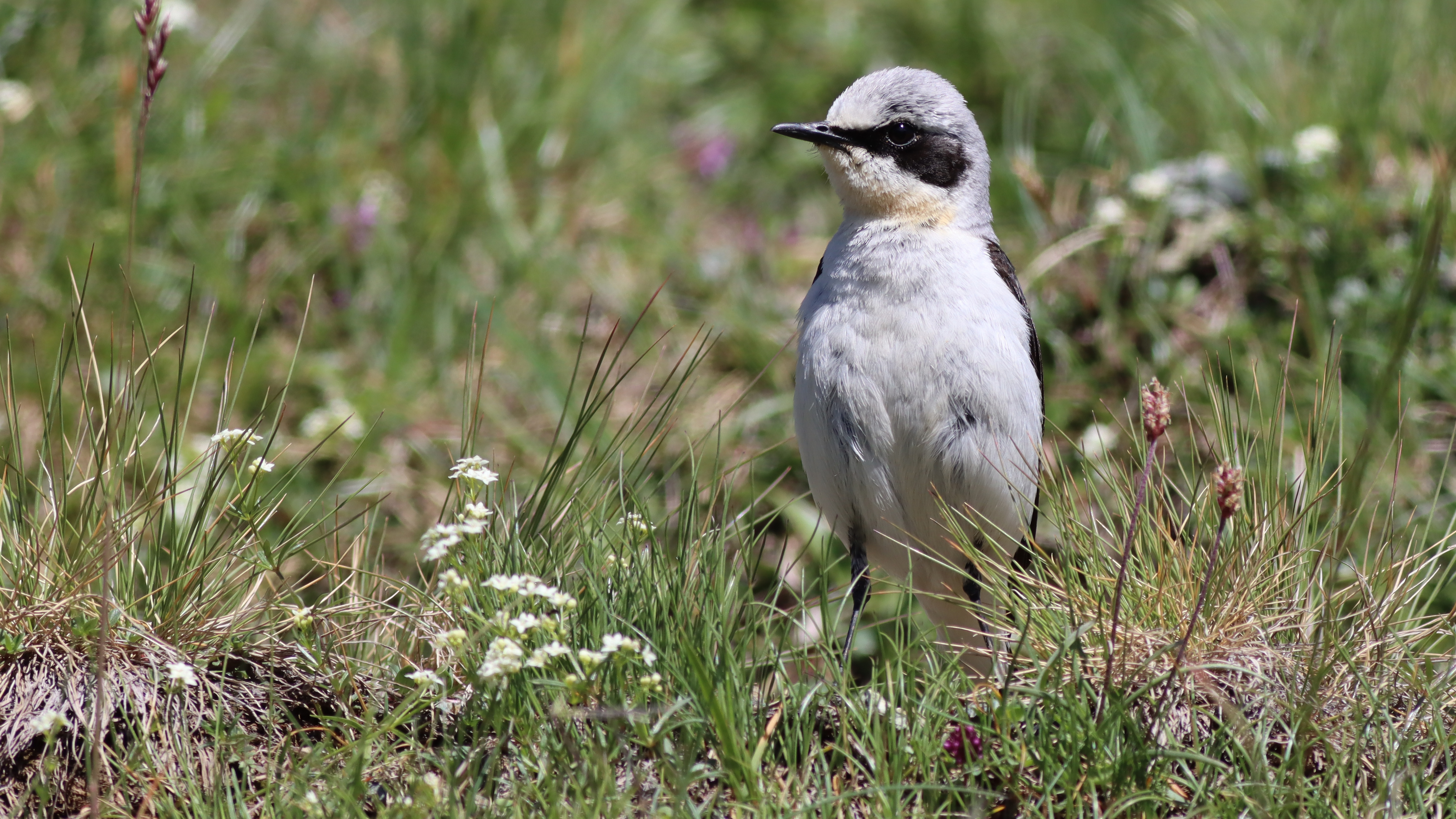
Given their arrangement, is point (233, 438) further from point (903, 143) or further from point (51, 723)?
point (903, 143)

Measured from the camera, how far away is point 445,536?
3162 millimetres

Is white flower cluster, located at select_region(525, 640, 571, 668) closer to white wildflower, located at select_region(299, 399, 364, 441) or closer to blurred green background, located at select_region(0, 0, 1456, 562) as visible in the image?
blurred green background, located at select_region(0, 0, 1456, 562)

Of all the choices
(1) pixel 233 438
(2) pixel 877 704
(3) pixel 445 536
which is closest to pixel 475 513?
(3) pixel 445 536

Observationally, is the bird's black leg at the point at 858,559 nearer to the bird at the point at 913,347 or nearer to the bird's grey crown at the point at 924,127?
the bird at the point at 913,347

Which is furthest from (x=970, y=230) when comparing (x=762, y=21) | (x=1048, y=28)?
(x=762, y=21)

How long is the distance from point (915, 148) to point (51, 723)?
349 cm

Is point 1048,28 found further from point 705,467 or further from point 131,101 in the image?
point 131,101

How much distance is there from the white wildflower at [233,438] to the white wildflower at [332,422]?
9.76ft

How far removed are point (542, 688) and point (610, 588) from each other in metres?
0.42

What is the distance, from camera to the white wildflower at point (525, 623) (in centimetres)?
289

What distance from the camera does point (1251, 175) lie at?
22.6 ft

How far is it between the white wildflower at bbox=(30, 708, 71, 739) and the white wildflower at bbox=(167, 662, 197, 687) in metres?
0.25

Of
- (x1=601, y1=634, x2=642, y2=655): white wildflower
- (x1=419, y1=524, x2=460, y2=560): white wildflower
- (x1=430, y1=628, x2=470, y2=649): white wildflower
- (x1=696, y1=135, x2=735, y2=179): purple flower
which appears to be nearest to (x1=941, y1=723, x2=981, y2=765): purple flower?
(x1=601, y1=634, x2=642, y2=655): white wildflower

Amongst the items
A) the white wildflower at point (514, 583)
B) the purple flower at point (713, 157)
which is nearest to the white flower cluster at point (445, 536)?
the white wildflower at point (514, 583)
